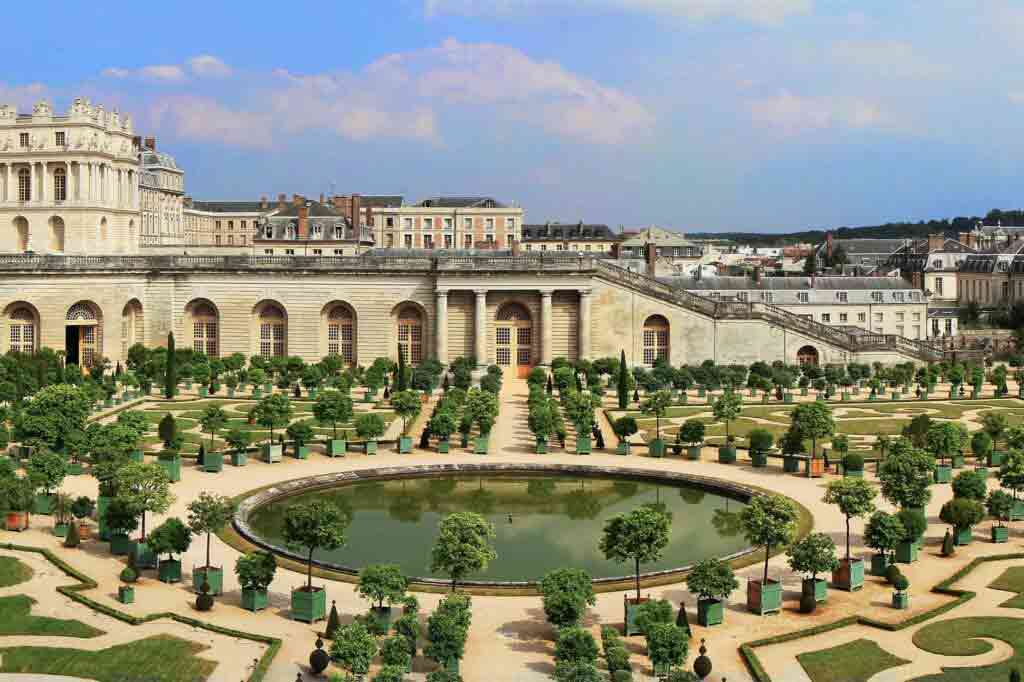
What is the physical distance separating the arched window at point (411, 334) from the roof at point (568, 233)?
75.6 meters

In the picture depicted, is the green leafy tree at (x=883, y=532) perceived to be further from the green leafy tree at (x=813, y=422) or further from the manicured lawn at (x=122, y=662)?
the manicured lawn at (x=122, y=662)

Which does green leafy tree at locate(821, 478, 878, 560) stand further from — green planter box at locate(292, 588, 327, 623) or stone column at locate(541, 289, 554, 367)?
stone column at locate(541, 289, 554, 367)

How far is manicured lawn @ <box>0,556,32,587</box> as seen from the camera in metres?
30.0

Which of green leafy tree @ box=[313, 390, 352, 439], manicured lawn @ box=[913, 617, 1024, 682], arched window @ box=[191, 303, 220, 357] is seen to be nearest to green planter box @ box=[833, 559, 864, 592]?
manicured lawn @ box=[913, 617, 1024, 682]

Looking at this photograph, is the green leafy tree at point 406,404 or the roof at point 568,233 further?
the roof at point 568,233

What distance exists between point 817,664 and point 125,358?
57.0 metres

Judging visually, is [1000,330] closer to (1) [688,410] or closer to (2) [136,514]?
(1) [688,410]

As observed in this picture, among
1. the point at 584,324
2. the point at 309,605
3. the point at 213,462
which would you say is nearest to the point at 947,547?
the point at 309,605

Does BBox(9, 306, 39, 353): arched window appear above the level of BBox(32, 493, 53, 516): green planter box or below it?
above

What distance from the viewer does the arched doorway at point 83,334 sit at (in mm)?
72812

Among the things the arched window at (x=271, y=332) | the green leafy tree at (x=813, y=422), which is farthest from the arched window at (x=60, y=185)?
the green leafy tree at (x=813, y=422)

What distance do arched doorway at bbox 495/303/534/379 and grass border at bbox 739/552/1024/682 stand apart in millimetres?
43692

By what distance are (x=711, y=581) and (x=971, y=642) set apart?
5545 mm

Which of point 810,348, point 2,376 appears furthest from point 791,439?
point 2,376
